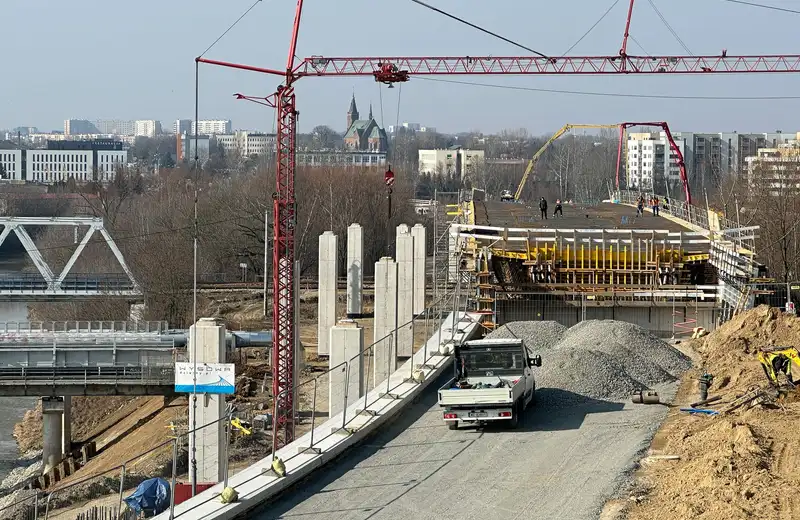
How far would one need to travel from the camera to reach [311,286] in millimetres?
70688

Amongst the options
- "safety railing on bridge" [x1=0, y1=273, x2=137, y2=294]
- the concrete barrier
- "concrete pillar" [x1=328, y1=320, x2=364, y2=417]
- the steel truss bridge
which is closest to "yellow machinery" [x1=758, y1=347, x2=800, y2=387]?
the concrete barrier

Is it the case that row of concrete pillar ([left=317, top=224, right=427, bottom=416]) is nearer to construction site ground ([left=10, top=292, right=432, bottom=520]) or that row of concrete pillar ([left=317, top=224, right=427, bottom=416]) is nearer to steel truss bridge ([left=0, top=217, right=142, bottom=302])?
construction site ground ([left=10, top=292, right=432, bottom=520])

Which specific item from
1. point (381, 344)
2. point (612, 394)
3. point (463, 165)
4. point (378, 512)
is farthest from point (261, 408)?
point (463, 165)

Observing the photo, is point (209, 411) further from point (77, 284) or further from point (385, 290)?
point (77, 284)

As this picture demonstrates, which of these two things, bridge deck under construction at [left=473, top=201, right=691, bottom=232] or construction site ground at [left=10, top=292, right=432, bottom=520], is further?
bridge deck under construction at [left=473, top=201, right=691, bottom=232]

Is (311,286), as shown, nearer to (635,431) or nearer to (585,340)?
(585,340)

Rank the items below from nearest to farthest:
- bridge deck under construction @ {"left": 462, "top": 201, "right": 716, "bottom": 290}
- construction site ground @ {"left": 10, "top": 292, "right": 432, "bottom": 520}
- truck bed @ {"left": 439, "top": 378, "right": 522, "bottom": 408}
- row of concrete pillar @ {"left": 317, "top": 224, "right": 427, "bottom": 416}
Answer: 1. truck bed @ {"left": 439, "top": 378, "right": 522, "bottom": 408}
2. construction site ground @ {"left": 10, "top": 292, "right": 432, "bottom": 520}
3. row of concrete pillar @ {"left": 317, "top": 224, "right": 427, "bottom": 416}
4. bridge deck under construction @ {"left": 462, "top": 201, "right": 716, "bottom": 290}

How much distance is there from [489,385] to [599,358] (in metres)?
4.71

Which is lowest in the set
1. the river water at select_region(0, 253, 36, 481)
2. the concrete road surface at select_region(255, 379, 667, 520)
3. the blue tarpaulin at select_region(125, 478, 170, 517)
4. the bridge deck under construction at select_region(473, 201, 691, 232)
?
the river water at select_region(0, 253, 36, 481)

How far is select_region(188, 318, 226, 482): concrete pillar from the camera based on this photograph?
2562cm

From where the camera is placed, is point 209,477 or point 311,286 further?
point 311,286

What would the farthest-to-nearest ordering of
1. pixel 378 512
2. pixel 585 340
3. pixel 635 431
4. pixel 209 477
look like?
1. pixel 585 340
2. pixel 209 477
3. pixel 635 431
4. pixel 378 512

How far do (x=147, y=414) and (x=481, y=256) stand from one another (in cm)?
1374

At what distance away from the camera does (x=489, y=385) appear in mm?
22328
